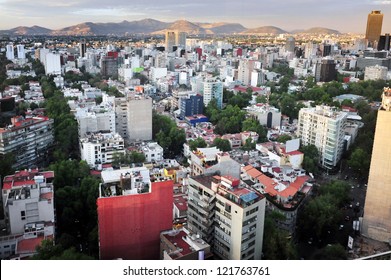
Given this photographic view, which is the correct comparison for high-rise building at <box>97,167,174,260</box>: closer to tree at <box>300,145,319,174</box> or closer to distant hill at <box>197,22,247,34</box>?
distant hill at <box>197,22,247,34</box>

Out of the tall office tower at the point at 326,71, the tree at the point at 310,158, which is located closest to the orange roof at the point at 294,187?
the tree at the point at 310,158

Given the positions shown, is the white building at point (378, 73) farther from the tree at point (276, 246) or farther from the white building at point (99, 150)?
the tree at point (276, 246)

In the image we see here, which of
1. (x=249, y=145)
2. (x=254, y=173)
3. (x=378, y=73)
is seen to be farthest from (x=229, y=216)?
(x=378, y=73)

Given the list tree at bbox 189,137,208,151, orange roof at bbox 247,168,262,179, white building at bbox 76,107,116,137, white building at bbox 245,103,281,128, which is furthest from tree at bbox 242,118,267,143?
white building at bbox 76,107,116,137

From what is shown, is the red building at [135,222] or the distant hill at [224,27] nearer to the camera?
the distant hill at [224,27]

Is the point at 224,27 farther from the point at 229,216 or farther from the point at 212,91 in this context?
the point at 212,91
